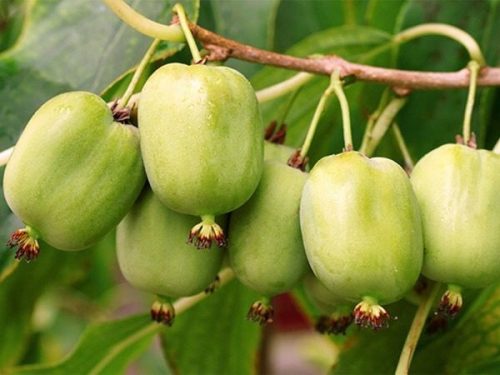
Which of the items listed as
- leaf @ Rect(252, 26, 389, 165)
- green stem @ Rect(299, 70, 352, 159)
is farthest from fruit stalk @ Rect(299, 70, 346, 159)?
leaf @ Rect(252, 26, 389, 165)

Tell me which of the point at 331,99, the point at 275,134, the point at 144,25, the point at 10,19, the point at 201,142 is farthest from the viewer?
the point at 10,19

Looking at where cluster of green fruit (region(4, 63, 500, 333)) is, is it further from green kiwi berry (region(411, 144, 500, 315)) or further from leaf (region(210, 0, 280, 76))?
leaf (region(210, 0, 280, 76))

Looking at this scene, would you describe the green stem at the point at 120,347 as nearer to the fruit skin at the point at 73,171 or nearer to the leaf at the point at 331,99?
the leaf at the point at 331,99

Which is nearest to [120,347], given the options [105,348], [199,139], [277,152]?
[105,348]

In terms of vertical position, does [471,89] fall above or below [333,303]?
above

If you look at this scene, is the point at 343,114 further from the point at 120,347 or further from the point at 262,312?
the point at 120,347

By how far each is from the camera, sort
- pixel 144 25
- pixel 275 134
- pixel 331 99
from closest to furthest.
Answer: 1. pixel 144 25
2. pixel 275 134
3. pixel 331 99

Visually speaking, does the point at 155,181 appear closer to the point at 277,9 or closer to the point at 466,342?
the point at 466,342
